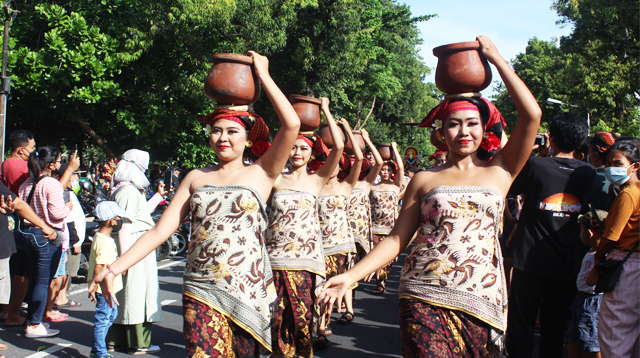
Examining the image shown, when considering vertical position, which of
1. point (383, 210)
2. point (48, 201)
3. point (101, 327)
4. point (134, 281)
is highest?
point (48, 201)

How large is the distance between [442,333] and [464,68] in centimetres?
135

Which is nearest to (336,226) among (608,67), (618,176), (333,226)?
(333,226)

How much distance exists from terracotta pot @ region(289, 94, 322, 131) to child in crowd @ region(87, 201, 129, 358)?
6.55 ft

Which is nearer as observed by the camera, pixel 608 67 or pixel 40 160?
pixel 40 160

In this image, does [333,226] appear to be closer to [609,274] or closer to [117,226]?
[117,226]

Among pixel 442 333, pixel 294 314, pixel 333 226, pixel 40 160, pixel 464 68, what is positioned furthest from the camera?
pixel 40 160

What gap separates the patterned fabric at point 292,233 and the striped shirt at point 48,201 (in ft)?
9.06

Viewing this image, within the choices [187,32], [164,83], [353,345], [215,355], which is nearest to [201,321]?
[215,355]

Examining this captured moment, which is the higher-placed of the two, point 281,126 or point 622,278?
point 281,126

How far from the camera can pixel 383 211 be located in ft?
29.8

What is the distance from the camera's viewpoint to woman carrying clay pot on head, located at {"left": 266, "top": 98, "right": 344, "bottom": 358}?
190 inches

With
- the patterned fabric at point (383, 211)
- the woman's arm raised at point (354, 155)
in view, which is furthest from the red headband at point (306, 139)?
the patterned fabric at point (383, 211)

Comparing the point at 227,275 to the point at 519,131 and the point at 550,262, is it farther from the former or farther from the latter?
the point at 550,262

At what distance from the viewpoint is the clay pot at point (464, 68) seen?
2980 millimetres
